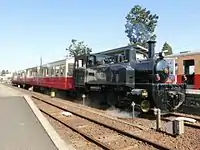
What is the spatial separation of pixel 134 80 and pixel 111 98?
76.4 inches

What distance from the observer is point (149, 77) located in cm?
1465

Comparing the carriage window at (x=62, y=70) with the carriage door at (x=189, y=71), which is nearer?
the carriage door at (x=189, y=71)

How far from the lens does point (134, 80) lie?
15.5 m

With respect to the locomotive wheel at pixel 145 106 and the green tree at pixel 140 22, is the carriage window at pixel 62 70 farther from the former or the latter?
the green tree at pixel 140 22

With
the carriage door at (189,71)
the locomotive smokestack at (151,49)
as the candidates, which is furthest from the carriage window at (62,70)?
the locomotive smokestack at (151,49)

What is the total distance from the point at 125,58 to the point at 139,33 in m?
56.1

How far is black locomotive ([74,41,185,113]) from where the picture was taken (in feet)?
46.5

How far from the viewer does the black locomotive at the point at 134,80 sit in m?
14.2

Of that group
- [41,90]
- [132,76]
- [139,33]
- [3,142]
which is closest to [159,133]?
[3,142]

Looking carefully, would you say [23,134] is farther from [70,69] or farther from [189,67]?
[189,67]

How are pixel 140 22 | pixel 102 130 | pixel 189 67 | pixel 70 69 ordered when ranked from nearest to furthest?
pixel 102 130 → pixel 189 67 → pixel 70 69 → pixel 140 22

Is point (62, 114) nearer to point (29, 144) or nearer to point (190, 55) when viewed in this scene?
point (29, 144)

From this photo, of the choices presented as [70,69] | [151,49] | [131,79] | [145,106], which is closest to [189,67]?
[70,69]

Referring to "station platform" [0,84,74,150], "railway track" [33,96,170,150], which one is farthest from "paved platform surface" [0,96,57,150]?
"railway track" [33,96,170,150]
